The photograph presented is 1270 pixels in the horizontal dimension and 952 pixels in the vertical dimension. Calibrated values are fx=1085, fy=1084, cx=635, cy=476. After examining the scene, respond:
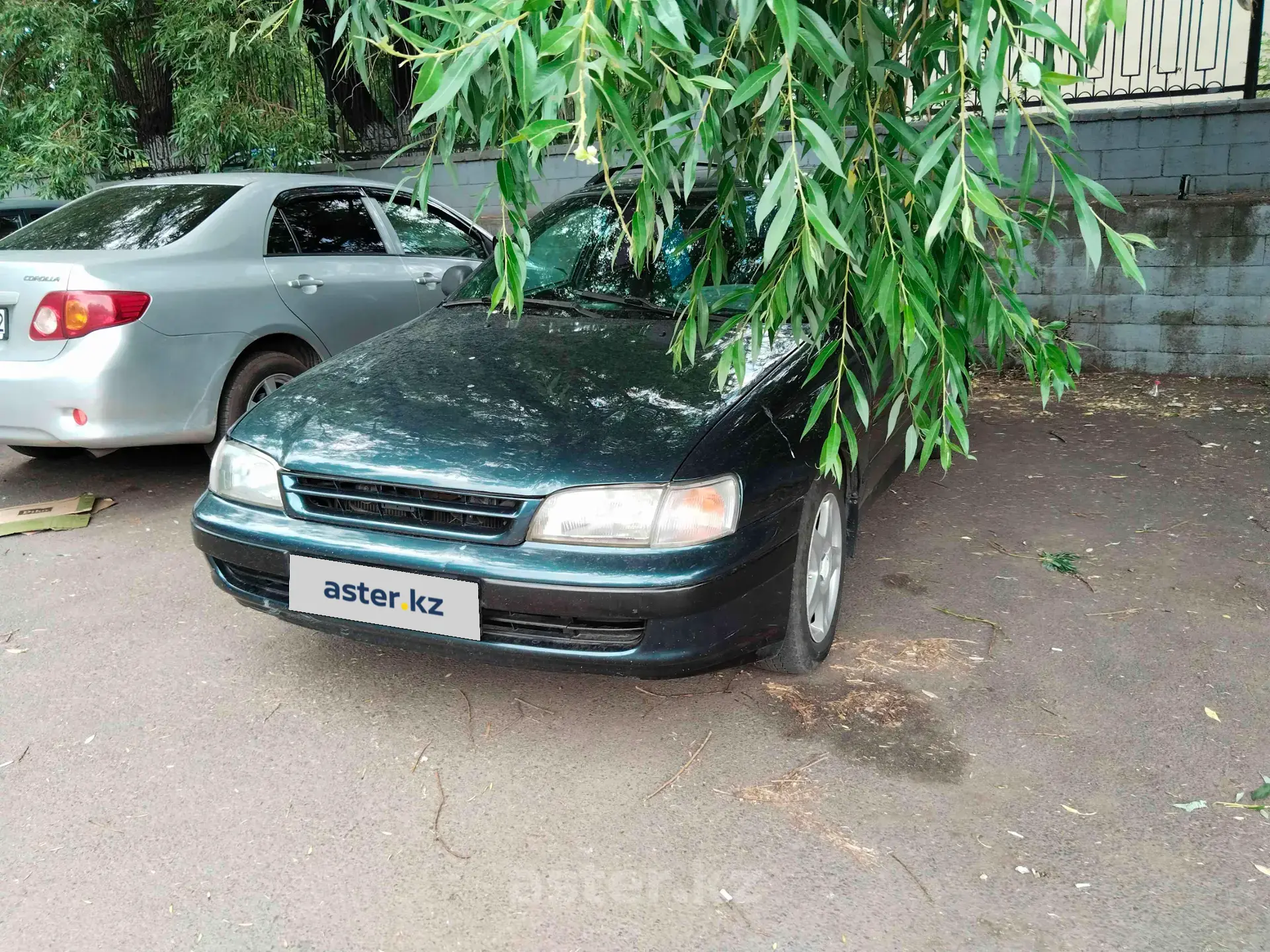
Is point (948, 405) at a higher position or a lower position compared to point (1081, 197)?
lower

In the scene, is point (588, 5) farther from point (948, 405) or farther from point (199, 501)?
point (199, 501)

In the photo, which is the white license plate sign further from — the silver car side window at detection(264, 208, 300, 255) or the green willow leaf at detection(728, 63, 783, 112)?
the silver car side window at detection(264, 208, 300, 255)

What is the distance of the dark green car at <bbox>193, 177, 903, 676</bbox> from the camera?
8.78 ft

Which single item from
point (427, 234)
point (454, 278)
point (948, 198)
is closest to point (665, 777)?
point (948, 198)

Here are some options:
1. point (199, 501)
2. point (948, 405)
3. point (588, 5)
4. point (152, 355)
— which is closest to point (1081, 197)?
point (948, 405)

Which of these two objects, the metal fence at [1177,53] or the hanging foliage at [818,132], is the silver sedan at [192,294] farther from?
the metal fence at [1177,53]

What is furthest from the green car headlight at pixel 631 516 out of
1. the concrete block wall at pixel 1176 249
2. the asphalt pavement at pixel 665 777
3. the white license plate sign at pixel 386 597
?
the concrete block wall at pixel 1176 249

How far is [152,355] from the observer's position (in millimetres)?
4531

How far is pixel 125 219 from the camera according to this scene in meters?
5.02

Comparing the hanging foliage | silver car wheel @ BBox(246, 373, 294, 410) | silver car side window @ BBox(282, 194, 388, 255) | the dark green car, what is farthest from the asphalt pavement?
silver car side window @ BBox(282, 194, 388, 255)

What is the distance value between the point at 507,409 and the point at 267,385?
8.04 feet

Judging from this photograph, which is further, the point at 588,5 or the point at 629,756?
the point at 629,756

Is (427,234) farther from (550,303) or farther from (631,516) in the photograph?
(631,516)

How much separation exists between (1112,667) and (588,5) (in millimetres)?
2556
